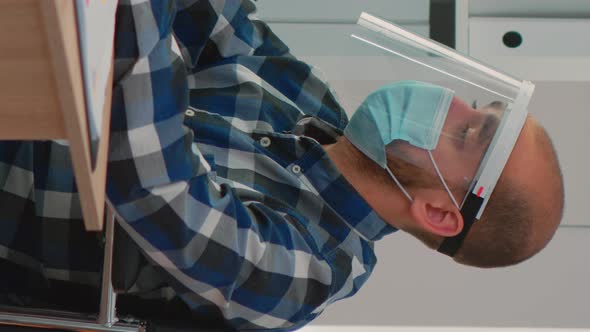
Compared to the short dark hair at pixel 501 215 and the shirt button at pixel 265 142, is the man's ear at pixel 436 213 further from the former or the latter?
the shirt button at pixel 265 142

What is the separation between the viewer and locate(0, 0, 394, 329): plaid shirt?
0.90 metres

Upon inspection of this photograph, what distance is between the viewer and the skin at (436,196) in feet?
4.54

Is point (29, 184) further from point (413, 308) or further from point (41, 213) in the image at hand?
point (413, 308)

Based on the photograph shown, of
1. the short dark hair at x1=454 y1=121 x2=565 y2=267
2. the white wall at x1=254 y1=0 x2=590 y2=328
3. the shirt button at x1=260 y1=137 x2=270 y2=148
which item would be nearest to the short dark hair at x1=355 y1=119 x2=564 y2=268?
the short dark hair at x1=454 y1=121 x2=565 y2=267

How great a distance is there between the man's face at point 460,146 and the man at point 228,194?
0.09 feet

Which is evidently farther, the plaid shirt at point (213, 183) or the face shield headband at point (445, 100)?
the face shield headband at point (445, 100)

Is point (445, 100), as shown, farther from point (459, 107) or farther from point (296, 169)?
point (296, 169)

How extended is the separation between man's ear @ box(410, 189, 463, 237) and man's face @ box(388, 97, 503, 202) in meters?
0.03

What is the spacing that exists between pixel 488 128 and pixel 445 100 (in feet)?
0.23

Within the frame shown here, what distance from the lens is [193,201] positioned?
102 cm

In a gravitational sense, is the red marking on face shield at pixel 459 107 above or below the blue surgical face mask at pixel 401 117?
above

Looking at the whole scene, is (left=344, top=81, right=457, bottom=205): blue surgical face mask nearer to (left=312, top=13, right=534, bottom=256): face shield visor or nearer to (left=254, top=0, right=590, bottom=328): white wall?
(left=312, top=13, right=534, bottom=256): face shield visor

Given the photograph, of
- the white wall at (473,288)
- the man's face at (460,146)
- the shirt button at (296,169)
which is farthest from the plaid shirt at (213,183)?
the white wall at (473,288)

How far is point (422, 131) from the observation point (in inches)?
53.4
